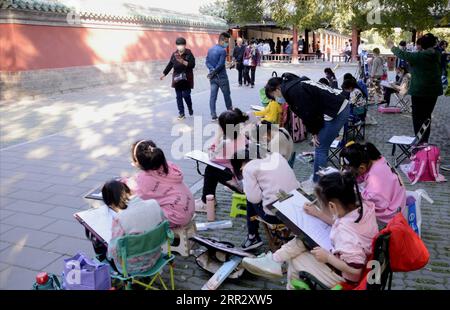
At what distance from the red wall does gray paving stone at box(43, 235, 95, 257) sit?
9006mm

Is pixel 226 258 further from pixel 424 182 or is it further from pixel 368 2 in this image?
pixel 368 2

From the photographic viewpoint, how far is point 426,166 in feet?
18.2

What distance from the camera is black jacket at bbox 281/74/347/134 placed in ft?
15.4

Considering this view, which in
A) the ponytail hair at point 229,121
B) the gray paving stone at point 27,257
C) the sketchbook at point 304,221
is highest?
the ponytail hair at point 229,121

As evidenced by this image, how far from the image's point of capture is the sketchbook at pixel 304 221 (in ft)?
9.28

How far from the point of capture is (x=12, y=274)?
11.7ft

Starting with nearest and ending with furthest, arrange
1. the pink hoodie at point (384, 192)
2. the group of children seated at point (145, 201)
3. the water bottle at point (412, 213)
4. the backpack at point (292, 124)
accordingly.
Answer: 1. the group of children seated at point (145, 201)
2. the pink hoodie at point (384, 192)
3. the water bottle at point (412, 213)
4. the backpack at point (292, 124)

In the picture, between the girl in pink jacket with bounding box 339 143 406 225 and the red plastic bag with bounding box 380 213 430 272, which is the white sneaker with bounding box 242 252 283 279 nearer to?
the red plastic bag with bounding box 380 213 430 272

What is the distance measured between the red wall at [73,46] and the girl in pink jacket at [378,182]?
1056cm

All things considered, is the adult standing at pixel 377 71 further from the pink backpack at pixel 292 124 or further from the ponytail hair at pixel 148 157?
the ponytail hair at pixel 148 157

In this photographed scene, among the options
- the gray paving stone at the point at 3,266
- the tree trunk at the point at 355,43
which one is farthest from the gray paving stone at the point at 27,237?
the tree trunk at the point at 355,43

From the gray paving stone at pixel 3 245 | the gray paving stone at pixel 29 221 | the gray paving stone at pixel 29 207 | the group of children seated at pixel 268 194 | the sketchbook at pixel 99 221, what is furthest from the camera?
the gray paving stone at pixel 29 207

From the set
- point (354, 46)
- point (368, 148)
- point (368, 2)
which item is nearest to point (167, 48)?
point (368, 2)

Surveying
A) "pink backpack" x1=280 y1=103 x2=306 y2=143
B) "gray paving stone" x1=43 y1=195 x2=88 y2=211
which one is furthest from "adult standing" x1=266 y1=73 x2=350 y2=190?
"gray paving stone" x1=43 y1=195 x2=88 y2=211
